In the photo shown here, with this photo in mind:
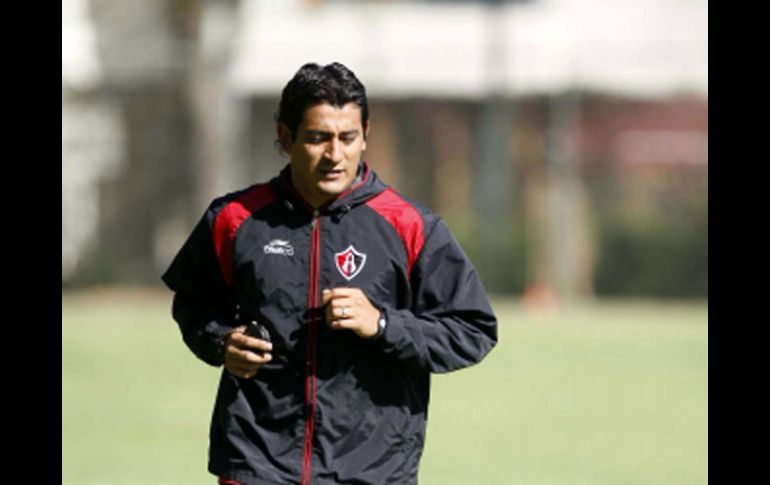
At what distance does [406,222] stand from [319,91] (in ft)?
1.65

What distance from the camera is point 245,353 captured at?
4.38 m

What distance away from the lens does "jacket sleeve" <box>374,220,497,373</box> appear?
14.6 ft

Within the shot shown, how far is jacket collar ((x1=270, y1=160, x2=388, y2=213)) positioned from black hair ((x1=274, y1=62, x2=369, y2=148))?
163mm

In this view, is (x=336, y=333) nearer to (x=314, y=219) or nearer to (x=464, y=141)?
(x=314, y=219)

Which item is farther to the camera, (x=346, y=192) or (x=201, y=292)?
(x=201, y=292)

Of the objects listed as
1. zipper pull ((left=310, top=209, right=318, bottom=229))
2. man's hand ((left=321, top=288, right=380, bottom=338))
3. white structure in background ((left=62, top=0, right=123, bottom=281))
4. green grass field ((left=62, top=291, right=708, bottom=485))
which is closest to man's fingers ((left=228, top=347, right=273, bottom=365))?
man's hand ((left=321, top=288, right=380, bottom=338))

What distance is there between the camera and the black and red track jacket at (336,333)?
444 centimetres

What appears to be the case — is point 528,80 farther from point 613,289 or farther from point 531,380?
point 531,380

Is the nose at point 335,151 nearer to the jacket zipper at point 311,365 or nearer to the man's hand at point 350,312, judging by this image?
the jacket zipper at point 311,365

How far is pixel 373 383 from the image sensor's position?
177 inches

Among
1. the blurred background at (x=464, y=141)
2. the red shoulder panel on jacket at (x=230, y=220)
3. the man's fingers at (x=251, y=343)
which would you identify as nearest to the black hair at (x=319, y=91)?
the red shoulder panel on jacket at (x=230, y=220)

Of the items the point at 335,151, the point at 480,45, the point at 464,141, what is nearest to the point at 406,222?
the point at 335,151

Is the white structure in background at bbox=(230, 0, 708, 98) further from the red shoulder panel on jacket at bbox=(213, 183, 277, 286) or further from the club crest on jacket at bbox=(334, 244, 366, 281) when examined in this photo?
the club crest on jacket at bbox=(334, 244, 366, 281)
